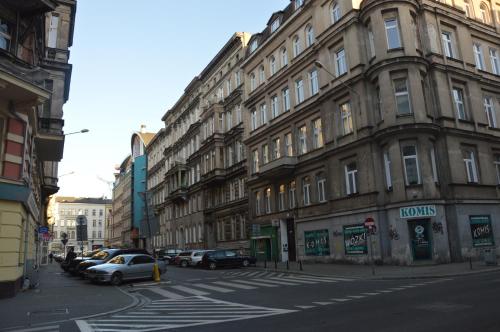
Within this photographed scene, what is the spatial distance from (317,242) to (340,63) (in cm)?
1282

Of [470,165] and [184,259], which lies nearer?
[470,165]

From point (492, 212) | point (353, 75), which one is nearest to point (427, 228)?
point (492, 212)

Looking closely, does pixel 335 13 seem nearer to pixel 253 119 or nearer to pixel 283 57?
pixel 283 57

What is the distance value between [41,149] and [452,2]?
95.3 feet

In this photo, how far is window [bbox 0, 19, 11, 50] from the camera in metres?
16.1

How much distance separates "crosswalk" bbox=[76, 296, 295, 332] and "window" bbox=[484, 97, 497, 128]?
26.4 metres

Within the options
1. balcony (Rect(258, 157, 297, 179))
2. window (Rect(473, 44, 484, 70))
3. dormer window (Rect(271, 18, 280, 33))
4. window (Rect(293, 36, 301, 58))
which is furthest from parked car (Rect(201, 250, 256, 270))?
window (Rect(473, 44, 484, 70))

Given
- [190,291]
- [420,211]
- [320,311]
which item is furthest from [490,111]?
[320,311]

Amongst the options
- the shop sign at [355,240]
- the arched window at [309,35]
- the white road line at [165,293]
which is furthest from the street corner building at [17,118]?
the arched window at [309,35]

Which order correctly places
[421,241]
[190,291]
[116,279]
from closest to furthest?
[190,291] < [116,279] < [421,241]

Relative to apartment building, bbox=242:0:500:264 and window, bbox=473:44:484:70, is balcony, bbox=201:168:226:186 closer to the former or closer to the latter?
apartment building, bbox=242:0:500:264

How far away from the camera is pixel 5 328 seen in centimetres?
965

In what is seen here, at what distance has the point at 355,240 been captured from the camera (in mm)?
27219

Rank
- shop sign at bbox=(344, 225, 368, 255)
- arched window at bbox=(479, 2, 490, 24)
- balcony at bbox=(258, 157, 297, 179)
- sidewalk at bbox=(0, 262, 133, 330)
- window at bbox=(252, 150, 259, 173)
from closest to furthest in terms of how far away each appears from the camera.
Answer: sidewalk at bbox=(0, 262, 133, 330), shop sign at bbox=(344, 225, 368, 255), arched window at bbox=(479, 2, 490, 24), balcony at bbox=(258, 157, 297, 179), window at bbox=(252, 150, 259, 173)
